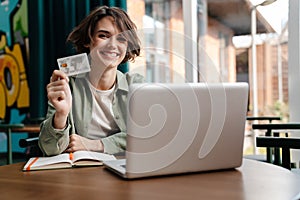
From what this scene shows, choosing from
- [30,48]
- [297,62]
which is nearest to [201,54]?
[297,62]

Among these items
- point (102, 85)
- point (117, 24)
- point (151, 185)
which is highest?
point (117, 24)

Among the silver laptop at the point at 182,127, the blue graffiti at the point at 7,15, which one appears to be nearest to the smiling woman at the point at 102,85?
the silver laptop at the point at 182,127

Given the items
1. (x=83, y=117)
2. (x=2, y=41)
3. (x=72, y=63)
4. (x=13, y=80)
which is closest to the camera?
(x=72, y=63)

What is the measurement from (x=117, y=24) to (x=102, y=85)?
A: 0.87ft

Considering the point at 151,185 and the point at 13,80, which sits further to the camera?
the point at 13,80

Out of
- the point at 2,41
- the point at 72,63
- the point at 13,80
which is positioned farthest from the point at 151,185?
the point at 2,41

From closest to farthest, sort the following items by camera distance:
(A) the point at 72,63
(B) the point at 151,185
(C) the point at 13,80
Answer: (B) the point at 151,185
(A) the point at 72,63
(C) the point at 13,80

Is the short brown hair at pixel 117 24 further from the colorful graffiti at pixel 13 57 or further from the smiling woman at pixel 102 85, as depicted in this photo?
the colorful graffiti at pixel 13 57

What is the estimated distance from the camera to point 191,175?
2.96ft

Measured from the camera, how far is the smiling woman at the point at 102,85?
132 centimetres

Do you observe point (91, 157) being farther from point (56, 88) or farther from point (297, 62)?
point (297, 62)

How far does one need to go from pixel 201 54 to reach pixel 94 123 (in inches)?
68.4

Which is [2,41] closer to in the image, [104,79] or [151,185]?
[104,79]

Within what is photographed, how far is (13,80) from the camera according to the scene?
3.52m
